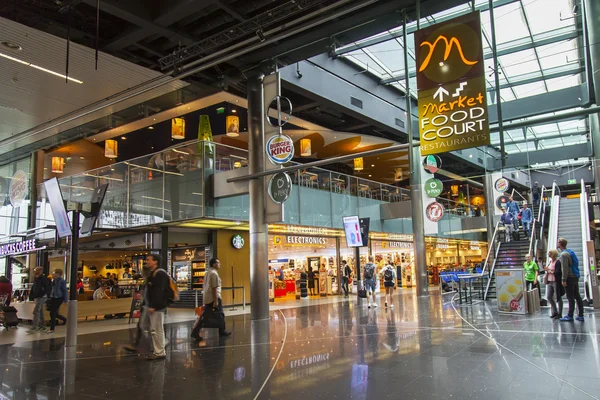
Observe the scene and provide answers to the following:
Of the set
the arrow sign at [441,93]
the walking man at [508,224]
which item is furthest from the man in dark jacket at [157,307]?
the walking man at [508,224]

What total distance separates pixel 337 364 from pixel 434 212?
14939mm

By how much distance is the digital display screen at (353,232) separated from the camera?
18.0 metres

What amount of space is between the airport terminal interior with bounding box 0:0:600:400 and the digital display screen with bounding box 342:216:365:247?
2.4 inches

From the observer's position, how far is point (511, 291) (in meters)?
11.1

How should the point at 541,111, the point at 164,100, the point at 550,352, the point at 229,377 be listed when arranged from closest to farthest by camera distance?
the point at 229,377
the point at 550,352
the point at 164,100
the point at 541,111

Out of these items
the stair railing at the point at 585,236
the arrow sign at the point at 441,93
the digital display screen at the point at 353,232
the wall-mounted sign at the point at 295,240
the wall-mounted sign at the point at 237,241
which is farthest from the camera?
the wall-mounted sign at the point at 295,240

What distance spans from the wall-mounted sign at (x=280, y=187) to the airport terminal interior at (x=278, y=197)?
0.07 meters

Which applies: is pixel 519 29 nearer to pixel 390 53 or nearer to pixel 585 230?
pixel 390 53

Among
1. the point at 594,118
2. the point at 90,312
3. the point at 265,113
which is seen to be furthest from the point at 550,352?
the point at 90,312

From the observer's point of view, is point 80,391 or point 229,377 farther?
point 229,377

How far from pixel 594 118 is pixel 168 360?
1131cm

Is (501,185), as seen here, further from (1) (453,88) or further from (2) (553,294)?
(1) (453,88)

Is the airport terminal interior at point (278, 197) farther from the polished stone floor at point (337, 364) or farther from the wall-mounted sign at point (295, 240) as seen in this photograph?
the wall-mounted sign at point (295, 240)

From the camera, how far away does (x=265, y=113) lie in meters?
12.8
